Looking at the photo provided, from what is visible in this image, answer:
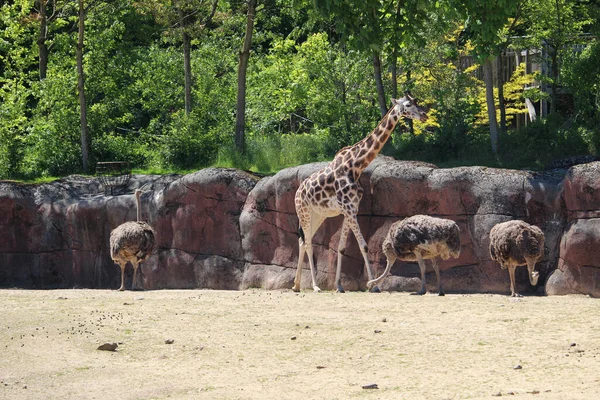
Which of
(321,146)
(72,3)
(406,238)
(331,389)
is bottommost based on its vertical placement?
(331,389)

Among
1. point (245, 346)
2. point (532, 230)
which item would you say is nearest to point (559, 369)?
point (245, 346)

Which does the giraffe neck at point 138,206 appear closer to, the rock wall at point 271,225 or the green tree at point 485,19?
the rock wall at point 271,225

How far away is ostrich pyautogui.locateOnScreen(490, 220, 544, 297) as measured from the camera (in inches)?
636

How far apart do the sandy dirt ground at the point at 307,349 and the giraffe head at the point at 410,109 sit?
3770mm

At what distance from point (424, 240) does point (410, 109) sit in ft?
9.98

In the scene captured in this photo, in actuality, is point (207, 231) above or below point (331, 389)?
above

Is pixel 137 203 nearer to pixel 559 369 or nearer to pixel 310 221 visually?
pixel 310 221

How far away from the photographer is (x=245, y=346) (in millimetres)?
12859

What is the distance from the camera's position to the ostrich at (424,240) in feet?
54.9

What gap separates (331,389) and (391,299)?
19.1 ft

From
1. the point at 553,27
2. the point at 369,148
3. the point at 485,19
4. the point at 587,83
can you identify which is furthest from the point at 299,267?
the point at 553,27

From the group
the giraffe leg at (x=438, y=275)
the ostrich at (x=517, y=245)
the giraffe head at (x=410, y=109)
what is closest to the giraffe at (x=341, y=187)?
the giraffe head at (x=410, y=109)

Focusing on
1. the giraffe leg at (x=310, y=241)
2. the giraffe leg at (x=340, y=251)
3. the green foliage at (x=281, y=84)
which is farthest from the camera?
the green foliage at (x=281, y=84)

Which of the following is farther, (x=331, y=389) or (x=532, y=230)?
(x=532, y=230)
